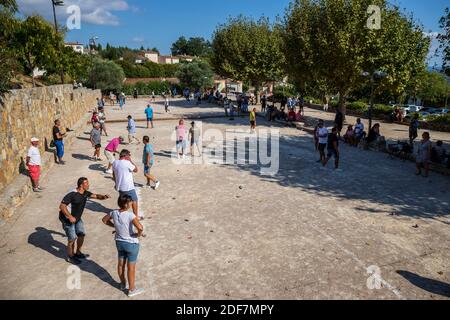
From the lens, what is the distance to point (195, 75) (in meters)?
56.2

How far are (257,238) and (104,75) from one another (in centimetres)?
5185

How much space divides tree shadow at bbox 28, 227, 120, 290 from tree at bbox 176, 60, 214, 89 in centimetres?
5040

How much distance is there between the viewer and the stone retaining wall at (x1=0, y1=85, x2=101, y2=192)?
9.56 metres

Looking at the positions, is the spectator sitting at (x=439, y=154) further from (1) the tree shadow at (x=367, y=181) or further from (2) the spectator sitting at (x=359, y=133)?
(2) the spectator sitting at (x=359, y=133)

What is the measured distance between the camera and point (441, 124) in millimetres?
21516

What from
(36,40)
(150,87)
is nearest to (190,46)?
(150,87)

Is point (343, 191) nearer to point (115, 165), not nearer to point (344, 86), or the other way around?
point (115, 165)

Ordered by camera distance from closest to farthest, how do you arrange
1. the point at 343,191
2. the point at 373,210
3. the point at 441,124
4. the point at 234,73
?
the point at 373,210 < the point at 343,191 < the point at 441,124 < the point at 234,73

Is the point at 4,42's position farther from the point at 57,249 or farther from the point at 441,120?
the point at 441,120

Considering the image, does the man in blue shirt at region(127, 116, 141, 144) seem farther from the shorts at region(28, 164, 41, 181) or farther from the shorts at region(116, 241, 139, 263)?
the shorts at region(116, 241, 139, 263)

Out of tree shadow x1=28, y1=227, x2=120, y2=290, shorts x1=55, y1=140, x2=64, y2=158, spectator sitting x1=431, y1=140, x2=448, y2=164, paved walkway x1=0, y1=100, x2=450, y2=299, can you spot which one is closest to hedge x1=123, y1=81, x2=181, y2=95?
shorts x1=55, y1=140, x2=64, y2=158
